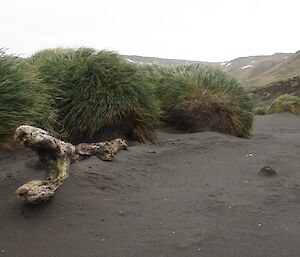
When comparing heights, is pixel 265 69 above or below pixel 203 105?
below

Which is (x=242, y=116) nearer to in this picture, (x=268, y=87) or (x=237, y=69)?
(x=268, y=87)

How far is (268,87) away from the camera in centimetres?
3834

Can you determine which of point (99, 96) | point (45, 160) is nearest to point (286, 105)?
point (99, 96)

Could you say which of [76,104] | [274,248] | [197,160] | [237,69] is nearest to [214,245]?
[274,248]

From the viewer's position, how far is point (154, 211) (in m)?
4.00

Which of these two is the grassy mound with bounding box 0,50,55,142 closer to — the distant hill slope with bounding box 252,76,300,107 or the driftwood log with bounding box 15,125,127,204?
the driftwood log with bounding box 15,125,127,204

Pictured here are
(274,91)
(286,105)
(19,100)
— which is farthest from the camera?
(274,91)

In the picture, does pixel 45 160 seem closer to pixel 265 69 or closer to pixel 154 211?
pixel 154 211

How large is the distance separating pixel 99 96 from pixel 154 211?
9.43 ft

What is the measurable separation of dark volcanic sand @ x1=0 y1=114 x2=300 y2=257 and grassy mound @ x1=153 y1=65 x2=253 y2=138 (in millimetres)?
2716

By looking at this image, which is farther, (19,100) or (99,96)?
(99,96)

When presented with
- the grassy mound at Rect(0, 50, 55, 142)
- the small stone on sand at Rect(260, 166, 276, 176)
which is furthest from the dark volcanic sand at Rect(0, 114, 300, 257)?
the grassy mound at Rect(0, 50, 55, 142)

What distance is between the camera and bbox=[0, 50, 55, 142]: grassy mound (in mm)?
4867

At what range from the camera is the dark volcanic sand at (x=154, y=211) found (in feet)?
10.7
